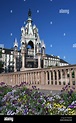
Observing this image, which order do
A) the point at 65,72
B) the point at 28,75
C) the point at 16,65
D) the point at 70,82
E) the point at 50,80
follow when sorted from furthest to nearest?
the point at 28,75 → the point at 50,80 → the point at 65,72 → the point at 70,82 → the point at 16,65

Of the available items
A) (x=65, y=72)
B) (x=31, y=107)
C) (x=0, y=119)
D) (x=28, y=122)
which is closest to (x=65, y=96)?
(x=31, y=107)

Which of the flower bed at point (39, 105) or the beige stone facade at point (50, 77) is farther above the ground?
the beige stone facade at point (50, 77)

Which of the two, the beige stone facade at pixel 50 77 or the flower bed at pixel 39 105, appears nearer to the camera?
the flower bed at pixel 39 105

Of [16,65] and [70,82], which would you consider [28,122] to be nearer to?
[16,65]

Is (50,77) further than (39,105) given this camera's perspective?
Yes

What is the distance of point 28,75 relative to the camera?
601 centimetres

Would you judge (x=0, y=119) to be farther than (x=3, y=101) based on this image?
No

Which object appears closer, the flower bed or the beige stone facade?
the flower bed

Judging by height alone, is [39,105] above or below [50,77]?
below

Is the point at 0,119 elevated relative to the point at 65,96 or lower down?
lower down

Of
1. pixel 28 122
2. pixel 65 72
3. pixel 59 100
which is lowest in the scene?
pixel 28 122

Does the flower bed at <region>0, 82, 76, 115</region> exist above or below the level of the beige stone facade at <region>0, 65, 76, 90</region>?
below

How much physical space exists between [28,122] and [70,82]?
3019mm

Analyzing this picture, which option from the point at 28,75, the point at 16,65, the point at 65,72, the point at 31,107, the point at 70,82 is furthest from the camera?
the point at 28,75
